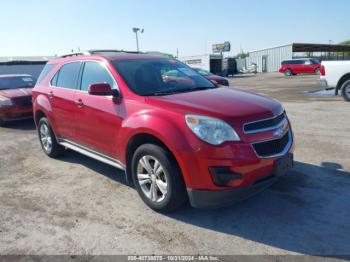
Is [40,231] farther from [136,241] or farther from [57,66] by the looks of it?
[57,66]

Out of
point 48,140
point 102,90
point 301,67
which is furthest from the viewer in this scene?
point 301,67

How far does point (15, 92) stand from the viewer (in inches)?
387

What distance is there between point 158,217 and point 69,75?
2870 millimetres

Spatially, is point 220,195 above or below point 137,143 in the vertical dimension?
below

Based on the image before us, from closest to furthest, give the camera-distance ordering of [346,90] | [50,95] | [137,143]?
[137,143] < [50,95] < [346,90]

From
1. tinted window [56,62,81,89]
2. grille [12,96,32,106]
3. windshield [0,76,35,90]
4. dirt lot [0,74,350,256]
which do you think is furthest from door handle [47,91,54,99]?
windshield [0,76,35,90]

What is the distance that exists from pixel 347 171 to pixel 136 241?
3344 mm

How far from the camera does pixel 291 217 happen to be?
375 centimetres

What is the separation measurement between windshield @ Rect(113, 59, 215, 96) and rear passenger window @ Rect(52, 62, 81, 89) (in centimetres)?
99

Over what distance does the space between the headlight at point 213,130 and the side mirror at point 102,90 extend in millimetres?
1270

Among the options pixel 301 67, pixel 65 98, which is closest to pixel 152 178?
pixel 65 98

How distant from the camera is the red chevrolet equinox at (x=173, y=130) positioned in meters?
3.37

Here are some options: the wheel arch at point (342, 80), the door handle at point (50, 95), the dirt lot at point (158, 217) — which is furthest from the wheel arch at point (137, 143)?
the wheel arch at point (342, 80)

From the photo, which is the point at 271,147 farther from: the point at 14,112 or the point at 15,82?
the point at 15,82
